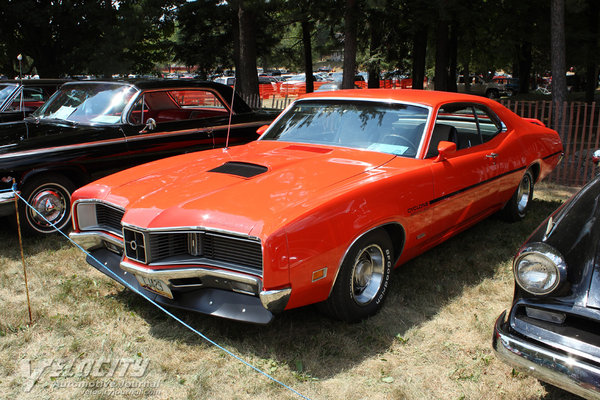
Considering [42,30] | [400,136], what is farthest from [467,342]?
[42,30]

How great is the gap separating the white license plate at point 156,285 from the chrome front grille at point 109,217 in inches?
23.4

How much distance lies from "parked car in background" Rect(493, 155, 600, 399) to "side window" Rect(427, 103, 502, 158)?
166 centimetres

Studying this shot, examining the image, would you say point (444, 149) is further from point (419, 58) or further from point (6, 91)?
point (419, 58)

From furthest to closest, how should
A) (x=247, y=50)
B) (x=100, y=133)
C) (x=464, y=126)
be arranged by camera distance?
(x=247, y=50), (x=100, y=133), (x=464, y=126)

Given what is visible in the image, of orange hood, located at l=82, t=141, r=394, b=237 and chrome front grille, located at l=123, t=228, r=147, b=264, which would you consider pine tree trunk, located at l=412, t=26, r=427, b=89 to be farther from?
chrome front grille, located at l=123, t=228, r=147, b=264

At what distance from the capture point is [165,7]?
1892cm

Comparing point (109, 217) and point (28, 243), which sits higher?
point (109, 217)

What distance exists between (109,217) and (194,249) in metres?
1.09

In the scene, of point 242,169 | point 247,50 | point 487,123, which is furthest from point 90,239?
point 247,50

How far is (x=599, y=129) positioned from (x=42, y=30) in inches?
747

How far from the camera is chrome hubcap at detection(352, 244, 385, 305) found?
3580 mm

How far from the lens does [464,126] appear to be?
521 cm

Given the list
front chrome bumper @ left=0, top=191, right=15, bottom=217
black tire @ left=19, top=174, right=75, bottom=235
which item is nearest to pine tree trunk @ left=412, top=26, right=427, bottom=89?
black tire @ left=19, top=174, right=75, bottom=235

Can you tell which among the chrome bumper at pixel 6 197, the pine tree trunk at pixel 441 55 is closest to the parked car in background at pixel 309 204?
the chrome bumper at pixel 6 197
